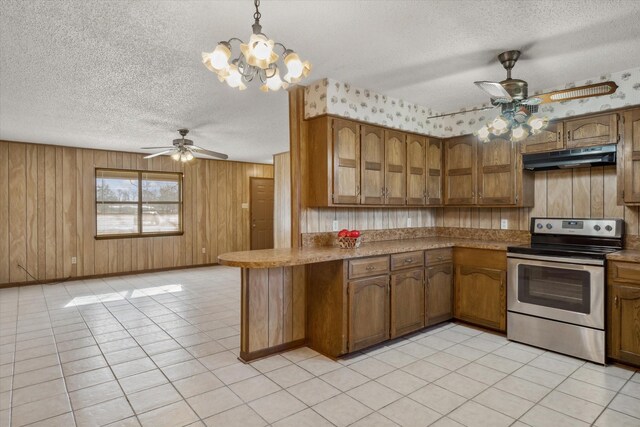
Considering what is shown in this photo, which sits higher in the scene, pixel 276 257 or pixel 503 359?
pixel 276 257

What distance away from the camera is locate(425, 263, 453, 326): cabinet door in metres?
3.71

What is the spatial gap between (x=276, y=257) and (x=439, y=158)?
106 inches

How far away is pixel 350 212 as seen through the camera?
12.7 ft

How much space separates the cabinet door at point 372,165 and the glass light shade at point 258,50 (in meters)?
2.00

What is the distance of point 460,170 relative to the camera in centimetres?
436

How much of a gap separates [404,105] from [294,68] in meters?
2.50

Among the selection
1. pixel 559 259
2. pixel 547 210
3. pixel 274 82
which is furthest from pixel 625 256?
pixel 274 82

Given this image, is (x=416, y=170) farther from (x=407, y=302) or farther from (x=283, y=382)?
(x=283, y=382)

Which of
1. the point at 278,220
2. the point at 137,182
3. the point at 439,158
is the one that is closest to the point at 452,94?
the point at 439,158

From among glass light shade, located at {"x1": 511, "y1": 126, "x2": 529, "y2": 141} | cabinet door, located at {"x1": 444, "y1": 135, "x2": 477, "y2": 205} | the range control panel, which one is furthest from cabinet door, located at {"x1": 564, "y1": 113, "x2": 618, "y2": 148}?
cabinet door, located at {"x1": 444, "y1": 135, "x2": 477, "y2": 205}

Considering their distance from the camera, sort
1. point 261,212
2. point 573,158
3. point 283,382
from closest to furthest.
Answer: point 283,382, point 573,158, point 261,212

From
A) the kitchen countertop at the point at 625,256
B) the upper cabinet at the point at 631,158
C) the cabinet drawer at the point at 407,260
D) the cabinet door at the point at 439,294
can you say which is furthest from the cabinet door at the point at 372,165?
the upper cabinet at the point at 631,158

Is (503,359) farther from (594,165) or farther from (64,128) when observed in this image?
(64,128)

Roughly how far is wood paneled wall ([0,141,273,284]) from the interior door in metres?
0.84
